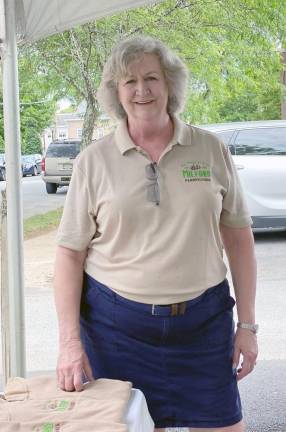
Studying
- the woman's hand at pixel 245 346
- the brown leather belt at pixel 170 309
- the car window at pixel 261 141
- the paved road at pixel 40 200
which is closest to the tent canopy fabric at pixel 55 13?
the brown leather belt at pixel 170 309

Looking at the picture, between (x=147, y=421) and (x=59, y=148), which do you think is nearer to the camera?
(x=147, y=421)

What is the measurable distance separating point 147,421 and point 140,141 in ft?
2.67

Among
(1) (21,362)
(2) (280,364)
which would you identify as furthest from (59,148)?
(1) (21,362)

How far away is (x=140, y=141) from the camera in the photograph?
1.97 m

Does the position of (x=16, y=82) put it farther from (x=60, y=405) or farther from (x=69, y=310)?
(x=60, y=405)

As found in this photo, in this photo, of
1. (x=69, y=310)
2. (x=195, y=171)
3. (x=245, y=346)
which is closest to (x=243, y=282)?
(x=245, y=346)

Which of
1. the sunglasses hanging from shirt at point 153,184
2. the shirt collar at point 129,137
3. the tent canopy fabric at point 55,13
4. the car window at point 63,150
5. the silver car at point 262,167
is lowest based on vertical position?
the car window at point 63,150

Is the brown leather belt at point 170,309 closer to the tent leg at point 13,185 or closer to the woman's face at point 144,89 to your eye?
the woman's face at point 144,89

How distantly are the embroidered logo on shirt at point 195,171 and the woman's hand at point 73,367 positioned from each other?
0.59m

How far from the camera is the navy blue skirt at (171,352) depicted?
6.34ft

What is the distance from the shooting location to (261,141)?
804 centimetres

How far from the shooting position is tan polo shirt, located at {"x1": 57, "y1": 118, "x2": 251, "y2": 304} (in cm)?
187

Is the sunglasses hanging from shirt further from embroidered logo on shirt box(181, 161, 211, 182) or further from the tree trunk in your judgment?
the tree trunk

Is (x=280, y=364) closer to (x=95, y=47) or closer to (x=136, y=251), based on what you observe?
(x=136, y=251)
